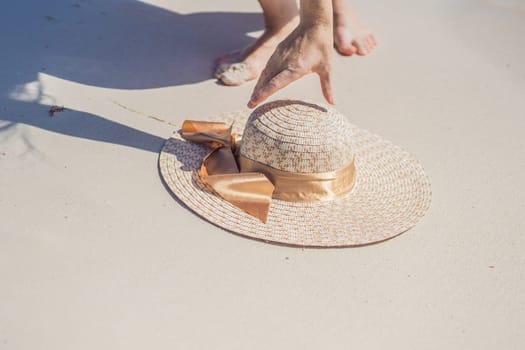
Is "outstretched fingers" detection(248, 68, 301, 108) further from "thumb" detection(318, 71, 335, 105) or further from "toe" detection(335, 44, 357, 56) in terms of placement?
"toe" detection(335, 44, 357, 56)

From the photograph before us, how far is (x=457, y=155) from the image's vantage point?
2.23 m

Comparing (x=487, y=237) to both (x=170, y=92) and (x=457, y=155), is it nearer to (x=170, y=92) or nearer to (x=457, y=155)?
(x=457, y=155)

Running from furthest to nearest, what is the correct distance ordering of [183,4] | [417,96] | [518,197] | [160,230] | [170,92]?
[183,4]
[417,96]
[170,92]
[518,197]
[160,230]

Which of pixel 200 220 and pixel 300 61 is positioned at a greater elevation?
pixel 300 61

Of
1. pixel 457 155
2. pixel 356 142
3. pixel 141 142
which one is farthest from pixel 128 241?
pixel 457 155

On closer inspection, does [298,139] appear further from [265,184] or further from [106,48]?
[106,48]

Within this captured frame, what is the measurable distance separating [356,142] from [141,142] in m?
0.70

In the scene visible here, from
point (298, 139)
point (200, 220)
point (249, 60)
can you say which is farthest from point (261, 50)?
point (200, 220)

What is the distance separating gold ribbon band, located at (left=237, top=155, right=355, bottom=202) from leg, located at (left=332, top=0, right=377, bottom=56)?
1.14m

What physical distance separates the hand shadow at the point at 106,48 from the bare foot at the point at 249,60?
3.1 inches

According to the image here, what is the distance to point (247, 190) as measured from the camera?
1.78 metres

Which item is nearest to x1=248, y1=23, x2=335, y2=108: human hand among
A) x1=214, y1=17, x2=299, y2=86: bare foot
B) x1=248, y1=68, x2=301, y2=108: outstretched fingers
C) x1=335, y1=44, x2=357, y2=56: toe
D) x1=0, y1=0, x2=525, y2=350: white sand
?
x1=248, y1=68, x2=301, y2=108: outstretched fingers

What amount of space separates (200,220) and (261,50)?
41.8 inches

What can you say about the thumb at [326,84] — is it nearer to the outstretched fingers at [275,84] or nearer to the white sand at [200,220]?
the outstretched fingers at [275,84]
